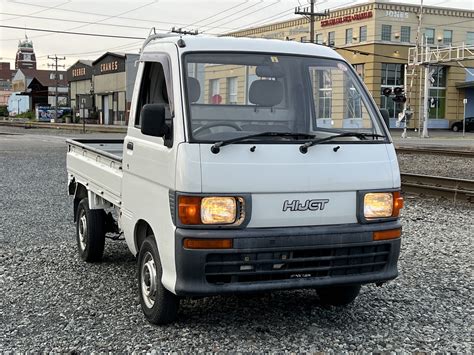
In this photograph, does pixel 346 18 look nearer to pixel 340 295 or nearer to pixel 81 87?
pixel 81 87

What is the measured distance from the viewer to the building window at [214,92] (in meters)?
5.04

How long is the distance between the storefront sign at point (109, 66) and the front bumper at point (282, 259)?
7933cm

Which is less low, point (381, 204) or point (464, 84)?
point (464, 84)

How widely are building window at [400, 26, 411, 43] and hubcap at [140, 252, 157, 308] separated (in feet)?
186

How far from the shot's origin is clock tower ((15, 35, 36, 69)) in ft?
566

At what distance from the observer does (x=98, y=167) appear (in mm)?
6727

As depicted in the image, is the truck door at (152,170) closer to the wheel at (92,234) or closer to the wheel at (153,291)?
the wheel at (153,291)

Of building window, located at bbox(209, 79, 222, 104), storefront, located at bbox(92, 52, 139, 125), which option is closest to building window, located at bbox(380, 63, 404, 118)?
storefront, located at bbox(92, 52, 139, 125)

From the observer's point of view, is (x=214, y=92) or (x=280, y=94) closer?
(x=214, y=92)

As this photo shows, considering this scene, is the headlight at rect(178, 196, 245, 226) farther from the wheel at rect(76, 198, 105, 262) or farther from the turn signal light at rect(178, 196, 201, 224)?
the wheel at rect(76, 198, 105, 262)

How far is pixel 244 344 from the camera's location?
464 centimetres

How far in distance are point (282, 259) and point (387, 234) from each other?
87 cm

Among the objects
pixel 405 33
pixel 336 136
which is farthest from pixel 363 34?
pixel 336 136

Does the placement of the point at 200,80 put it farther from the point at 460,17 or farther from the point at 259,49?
the point at 460,17
